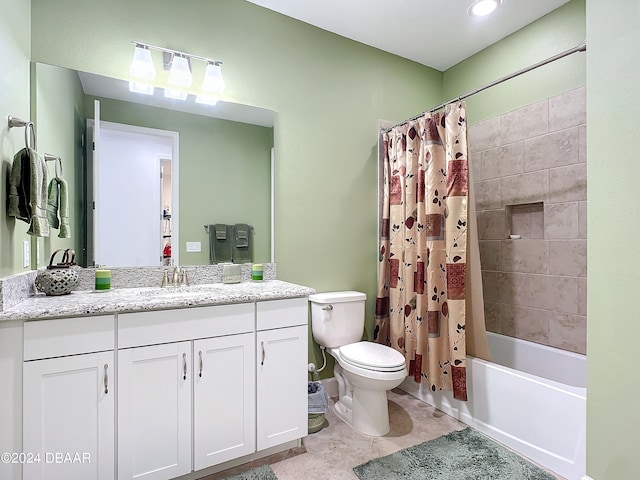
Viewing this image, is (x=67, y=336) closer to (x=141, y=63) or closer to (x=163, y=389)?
(x=163, y=389)

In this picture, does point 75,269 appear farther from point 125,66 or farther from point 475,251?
point 475,251

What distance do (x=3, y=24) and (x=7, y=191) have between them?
68 cm

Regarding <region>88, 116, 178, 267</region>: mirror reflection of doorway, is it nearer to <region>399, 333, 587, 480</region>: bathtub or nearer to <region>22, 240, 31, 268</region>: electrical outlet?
<region>22, 240, 31, 268</region>: electrical outlet

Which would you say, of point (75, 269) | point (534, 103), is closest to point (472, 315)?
point (534, 103)

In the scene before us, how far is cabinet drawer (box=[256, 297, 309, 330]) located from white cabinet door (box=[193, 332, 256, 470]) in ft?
0.35

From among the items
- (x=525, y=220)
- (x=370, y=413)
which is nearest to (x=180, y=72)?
(x=370, y=413)

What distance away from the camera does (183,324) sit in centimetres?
150

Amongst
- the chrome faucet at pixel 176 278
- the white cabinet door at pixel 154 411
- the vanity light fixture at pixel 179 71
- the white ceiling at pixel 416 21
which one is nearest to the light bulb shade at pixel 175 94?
the vanity light fixture at pixel 179 71

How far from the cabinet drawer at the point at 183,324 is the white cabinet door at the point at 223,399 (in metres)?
0.05

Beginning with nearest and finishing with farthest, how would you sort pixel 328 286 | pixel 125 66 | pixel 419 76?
pixel 125 66, pixel 328 286, pixel 419 76

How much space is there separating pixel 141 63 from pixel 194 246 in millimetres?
1073

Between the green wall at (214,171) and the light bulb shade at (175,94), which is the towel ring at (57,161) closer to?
the green wall at (214,171)

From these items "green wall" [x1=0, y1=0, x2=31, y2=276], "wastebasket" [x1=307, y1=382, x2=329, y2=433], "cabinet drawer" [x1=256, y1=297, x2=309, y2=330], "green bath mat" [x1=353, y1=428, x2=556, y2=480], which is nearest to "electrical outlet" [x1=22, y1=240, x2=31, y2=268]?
"green wall" [x1=0, y1=0, x2=31, y2=276]

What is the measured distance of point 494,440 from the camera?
1920mm
